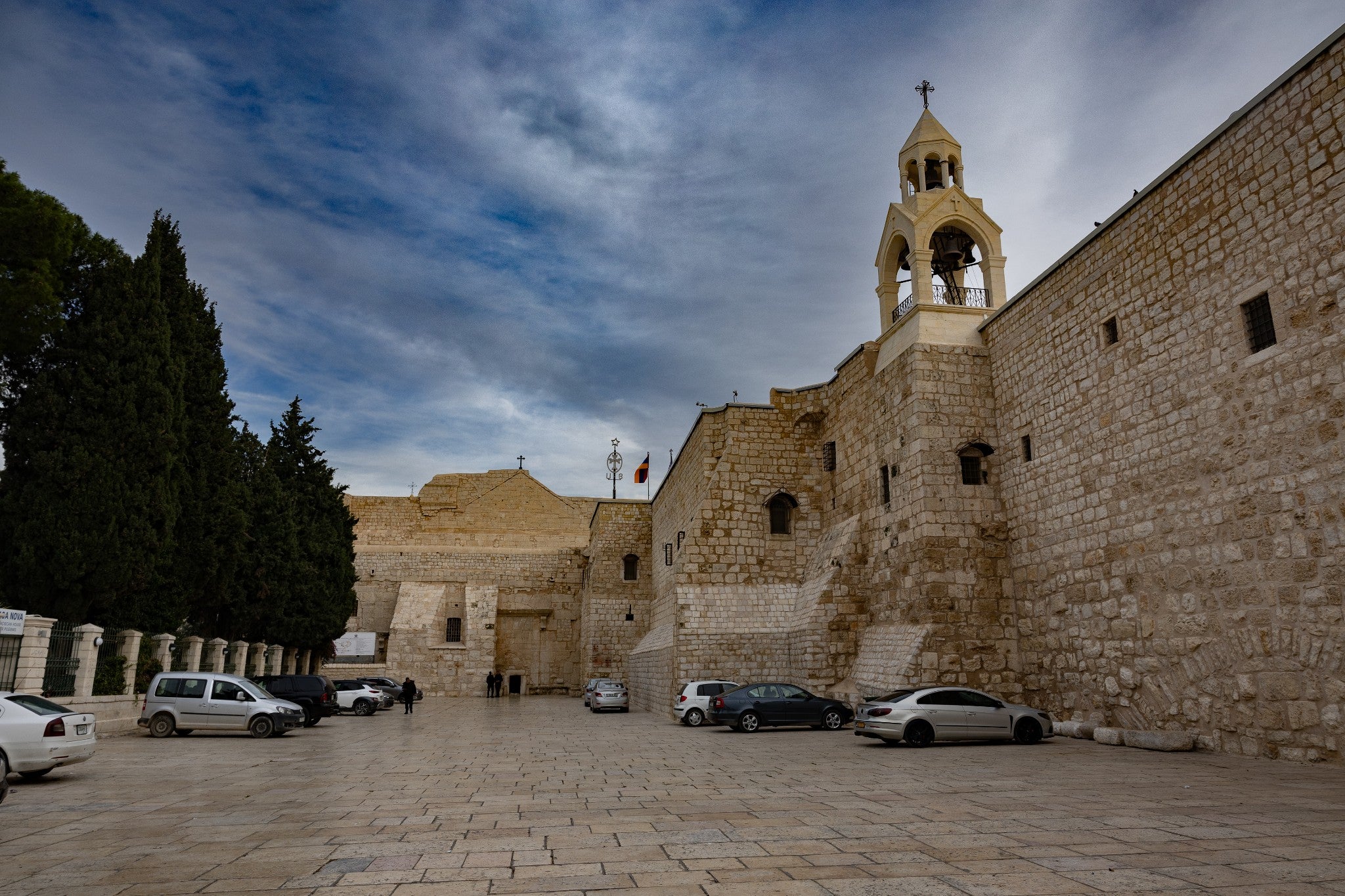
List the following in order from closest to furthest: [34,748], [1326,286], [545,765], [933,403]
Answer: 1. [34,748]
2. [1326,286]
3. [545,765]
4. [933,403]

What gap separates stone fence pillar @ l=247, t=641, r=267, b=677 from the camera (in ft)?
74.3

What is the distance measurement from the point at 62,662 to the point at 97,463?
139 inches

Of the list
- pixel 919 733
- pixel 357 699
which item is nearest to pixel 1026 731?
pixel 919 733

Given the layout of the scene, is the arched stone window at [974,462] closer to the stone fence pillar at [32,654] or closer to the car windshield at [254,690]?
the car windshield at [254,690]

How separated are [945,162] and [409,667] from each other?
2841 centimetres

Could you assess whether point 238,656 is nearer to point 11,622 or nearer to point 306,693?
point 306,693

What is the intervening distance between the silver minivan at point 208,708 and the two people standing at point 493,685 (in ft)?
Result: 59.6

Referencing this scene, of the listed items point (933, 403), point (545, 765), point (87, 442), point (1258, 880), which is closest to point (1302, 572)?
point (1258, 880)

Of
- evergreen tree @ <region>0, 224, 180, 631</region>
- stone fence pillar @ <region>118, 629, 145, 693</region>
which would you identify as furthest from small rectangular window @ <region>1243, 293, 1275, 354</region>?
stone fence pillar @ <region>118, 629, 145, 693</region>

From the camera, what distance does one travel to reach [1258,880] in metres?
4.50

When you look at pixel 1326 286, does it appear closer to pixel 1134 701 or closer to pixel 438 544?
pixel 1134 701

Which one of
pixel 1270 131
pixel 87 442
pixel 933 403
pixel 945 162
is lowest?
pixel 87 442

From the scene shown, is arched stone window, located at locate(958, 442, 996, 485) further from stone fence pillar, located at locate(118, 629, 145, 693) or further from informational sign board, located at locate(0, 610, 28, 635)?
stone fence pillar, located at locate(118, 629, 145, 693)

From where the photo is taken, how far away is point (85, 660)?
1384cm
